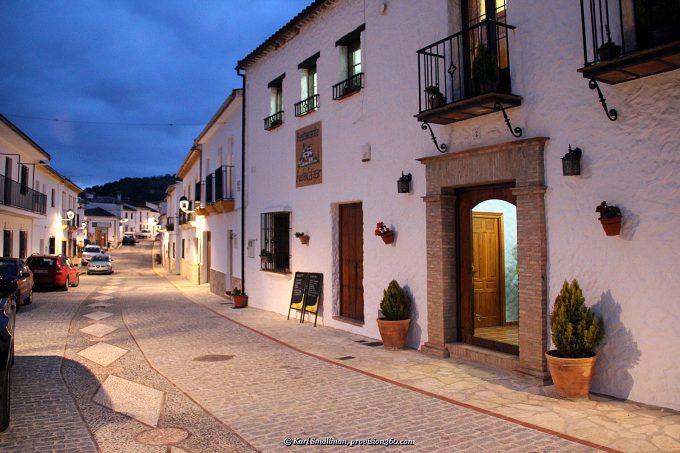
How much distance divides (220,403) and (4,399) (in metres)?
2.07

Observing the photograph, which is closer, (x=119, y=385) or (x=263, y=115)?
(x=119, y=385)

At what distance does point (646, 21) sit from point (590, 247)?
2371 mm

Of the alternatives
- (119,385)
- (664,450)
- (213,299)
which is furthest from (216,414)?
(213,299)

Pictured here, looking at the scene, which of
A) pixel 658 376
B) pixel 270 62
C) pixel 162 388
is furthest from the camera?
pixel 270 62

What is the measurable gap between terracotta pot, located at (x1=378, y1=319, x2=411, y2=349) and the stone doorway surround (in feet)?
1.33

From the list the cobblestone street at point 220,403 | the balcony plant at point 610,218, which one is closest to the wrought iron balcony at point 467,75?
the balcony plant at point 610,218

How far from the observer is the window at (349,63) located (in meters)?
10.1

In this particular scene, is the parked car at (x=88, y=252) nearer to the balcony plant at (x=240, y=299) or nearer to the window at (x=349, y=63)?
the balcony plant at (x=240, y=299)

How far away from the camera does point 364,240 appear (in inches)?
379

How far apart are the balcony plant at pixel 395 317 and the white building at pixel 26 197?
1514cm

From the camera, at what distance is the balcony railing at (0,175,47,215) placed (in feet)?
67.6

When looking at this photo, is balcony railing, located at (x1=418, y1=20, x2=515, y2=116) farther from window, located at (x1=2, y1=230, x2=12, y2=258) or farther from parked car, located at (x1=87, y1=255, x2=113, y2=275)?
parked car, located at (x1=87, y1=255, x2=113, y2=275)

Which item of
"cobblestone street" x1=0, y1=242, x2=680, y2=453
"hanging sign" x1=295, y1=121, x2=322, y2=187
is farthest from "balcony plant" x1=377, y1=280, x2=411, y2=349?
"hanging sign" x1=295, y1=121, x2=322, y2=187

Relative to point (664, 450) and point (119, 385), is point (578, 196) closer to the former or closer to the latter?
point (664, 450)
